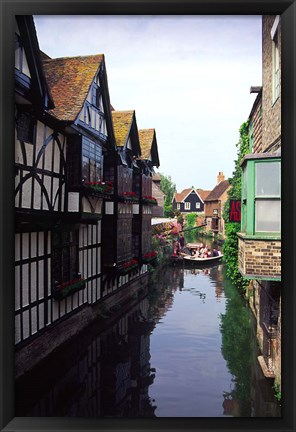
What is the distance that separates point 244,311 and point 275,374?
17.8 feet

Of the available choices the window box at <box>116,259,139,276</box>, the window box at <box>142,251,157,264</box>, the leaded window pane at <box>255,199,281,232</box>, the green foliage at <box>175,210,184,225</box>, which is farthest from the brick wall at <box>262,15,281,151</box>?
the green foliage at <box>175,210,184,225</box>

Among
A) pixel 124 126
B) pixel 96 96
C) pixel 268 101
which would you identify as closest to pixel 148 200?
pixel 124 126

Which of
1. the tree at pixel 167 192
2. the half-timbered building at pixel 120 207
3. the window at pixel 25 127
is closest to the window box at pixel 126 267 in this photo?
the half-timbered building at pixel 120 207

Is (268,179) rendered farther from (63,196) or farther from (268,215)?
(63,196)

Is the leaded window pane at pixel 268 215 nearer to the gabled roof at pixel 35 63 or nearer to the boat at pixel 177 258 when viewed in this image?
the gabled roof at pixel 35 63

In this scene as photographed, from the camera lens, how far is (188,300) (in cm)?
1491

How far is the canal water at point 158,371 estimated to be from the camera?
6.90 m

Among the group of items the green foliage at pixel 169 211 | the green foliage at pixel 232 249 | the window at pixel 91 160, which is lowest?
the green foliage at pixel 232 249

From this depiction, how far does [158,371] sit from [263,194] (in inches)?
188

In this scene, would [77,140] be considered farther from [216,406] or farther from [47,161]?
[216,406]

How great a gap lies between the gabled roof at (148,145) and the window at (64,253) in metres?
6.38

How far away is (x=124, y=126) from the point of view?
12.8m

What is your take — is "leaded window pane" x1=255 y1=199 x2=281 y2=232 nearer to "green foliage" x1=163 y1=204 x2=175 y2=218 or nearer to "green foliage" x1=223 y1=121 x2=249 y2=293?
"green foliage" x1=223 y1=121 x2=249 y2=293
